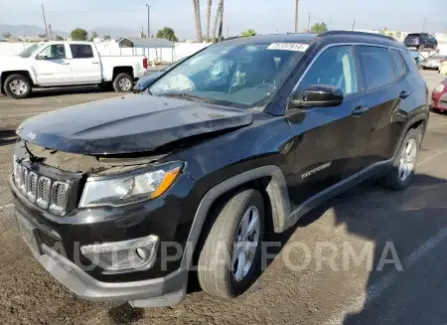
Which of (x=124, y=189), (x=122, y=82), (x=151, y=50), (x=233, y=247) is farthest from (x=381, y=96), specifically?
(x=151, y=50)

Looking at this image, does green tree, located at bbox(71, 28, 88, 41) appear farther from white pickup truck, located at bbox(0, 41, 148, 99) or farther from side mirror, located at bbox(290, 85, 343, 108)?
side mirror, located at bbox(290, 85, 343, 108)

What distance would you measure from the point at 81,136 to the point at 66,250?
0.62 m

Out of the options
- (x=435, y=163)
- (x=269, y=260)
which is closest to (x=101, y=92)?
(x=435, y=163)

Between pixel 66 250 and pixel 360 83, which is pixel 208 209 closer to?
pixel 66 250

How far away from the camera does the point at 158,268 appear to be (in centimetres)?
231

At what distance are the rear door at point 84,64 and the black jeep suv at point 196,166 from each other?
36.5 ft

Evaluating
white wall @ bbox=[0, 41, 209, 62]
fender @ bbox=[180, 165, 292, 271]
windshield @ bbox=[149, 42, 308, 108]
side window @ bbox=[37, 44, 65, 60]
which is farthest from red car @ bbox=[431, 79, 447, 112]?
white wall @ bbox=[0, 41, 209, 62]

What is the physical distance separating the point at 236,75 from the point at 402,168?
2.68 metres

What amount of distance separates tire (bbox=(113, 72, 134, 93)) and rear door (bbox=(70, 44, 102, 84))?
63cm

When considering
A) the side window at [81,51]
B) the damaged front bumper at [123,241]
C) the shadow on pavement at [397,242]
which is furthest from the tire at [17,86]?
the damaged front bumper at [123,241]

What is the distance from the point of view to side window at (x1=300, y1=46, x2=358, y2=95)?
335cm

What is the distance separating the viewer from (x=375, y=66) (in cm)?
421

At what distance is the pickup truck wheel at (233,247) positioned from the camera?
256 centimetres

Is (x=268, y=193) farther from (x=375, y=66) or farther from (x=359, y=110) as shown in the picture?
(x=375, y=66)
